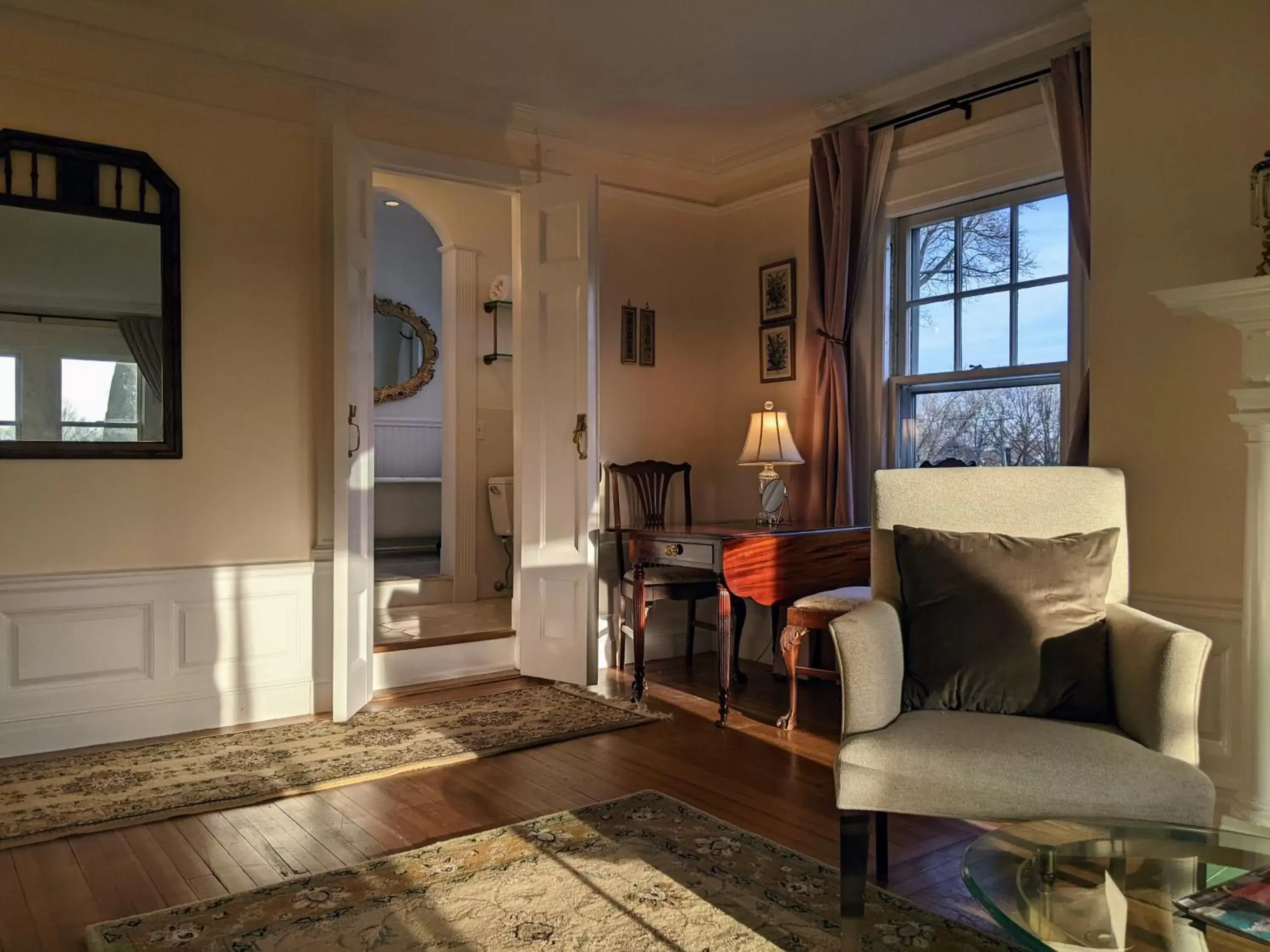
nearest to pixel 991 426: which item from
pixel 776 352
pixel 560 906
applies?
pixel 776 352

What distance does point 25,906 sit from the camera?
7.00ft

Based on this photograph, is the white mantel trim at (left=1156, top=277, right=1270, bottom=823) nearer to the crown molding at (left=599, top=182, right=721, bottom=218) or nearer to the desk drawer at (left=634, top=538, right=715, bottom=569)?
the desk drawer at (left=634, top=538, right=715, bottom=569)

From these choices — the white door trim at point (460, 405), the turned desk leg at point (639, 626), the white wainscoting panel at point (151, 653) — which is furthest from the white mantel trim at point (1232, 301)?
the white door trim at point (460, 405)

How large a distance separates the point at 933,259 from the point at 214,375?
3074 mm

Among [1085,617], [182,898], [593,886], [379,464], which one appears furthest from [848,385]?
[379,464]

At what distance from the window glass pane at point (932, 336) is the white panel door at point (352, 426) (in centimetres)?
240

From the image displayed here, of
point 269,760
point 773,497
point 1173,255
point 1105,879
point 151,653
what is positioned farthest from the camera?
point 773,497

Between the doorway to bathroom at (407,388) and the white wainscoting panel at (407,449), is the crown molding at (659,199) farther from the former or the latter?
the white wainscoting panel at (407,449)

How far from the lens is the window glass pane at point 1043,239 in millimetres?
3676

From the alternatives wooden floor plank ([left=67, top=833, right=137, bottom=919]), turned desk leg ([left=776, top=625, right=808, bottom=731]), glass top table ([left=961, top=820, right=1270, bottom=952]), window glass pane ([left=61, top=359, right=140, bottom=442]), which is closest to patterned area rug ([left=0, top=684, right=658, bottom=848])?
wooden floor plank ([left=67, top=833, right=137, bottom=919])

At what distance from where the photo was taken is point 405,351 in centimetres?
741

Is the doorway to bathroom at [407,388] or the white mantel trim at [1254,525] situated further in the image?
the doorway to bathroom at [407,388]

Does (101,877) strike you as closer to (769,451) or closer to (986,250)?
(769,451)

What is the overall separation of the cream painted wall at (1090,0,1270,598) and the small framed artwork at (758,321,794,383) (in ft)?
6.25
